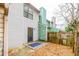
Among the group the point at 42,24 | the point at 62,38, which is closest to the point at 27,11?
the point at 42,24

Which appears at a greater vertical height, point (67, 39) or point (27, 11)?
point (27, 11)

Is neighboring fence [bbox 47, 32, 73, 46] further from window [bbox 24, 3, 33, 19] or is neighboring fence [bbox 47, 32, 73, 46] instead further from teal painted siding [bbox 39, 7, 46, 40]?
window [bbox 24, 3, 33, 19]

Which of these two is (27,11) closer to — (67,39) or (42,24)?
(42,24)

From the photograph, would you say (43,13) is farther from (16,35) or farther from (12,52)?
(12,52)

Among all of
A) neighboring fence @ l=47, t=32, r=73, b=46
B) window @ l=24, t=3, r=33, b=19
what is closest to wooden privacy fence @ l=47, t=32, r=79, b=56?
neighboring fence @ l=47, t=32, r=73, b=46

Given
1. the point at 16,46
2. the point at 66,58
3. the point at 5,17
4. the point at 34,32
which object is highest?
the point at 5,17

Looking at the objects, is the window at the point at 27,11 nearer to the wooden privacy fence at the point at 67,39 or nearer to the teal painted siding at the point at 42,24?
the teal painted siding at the point at 42,24

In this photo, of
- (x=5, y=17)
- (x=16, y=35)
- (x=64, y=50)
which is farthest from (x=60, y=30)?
(x=5, y=17)

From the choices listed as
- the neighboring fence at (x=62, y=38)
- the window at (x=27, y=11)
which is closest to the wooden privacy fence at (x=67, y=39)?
the neighboring fence at (x=62, y=38)

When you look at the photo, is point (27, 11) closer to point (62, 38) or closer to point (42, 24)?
point (42, 24)

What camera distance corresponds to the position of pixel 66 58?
7.25 ft

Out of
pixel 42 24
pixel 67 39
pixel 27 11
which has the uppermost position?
pixel 27 11

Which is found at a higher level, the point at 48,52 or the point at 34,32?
the point at 34,32

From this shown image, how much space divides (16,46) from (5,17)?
0.37 m
